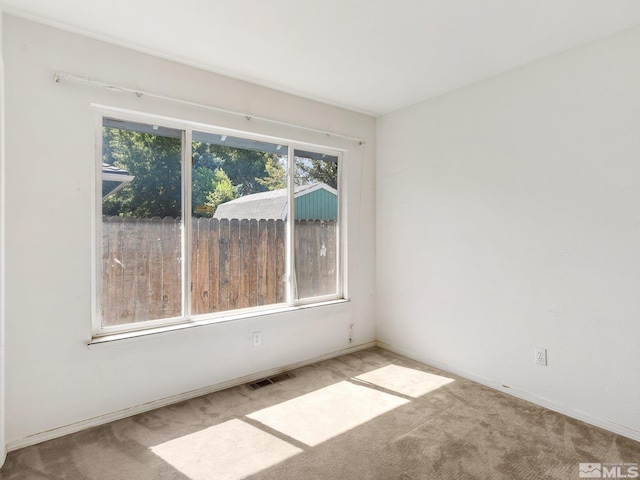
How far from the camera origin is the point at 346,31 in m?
2.26

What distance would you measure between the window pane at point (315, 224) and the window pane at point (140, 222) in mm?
1147

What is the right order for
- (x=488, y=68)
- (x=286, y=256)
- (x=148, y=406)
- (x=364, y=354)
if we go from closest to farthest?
(x=148, y=406)
(x=488, y=68)
(x=286, y=256)
(x=364, y=354)

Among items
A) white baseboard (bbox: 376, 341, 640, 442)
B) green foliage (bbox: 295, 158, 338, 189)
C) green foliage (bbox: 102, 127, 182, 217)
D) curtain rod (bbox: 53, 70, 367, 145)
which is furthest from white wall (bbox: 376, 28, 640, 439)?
green foliage (bbox: 102, 127, 182, 217)

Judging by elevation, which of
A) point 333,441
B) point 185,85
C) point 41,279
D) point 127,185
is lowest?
point 333,441

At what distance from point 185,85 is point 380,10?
1.52 metres

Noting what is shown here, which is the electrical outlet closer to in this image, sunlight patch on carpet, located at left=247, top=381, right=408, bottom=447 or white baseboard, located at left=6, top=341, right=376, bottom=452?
sunlight patch on carpet, located at left=247, top=381, right=408, bottom=447

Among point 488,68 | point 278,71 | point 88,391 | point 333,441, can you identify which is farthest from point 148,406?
point 488,68

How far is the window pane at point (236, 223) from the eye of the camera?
2885 mm

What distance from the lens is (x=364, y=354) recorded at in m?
3.71

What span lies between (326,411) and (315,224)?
1.76 m

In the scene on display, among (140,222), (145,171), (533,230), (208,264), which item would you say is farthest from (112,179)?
(533,230)

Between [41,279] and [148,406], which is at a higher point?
[41,279]

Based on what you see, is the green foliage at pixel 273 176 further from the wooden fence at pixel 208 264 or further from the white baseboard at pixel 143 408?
the white baseboard at pixel 143 408

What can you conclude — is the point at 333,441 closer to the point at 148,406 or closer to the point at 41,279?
the point at 148,406
